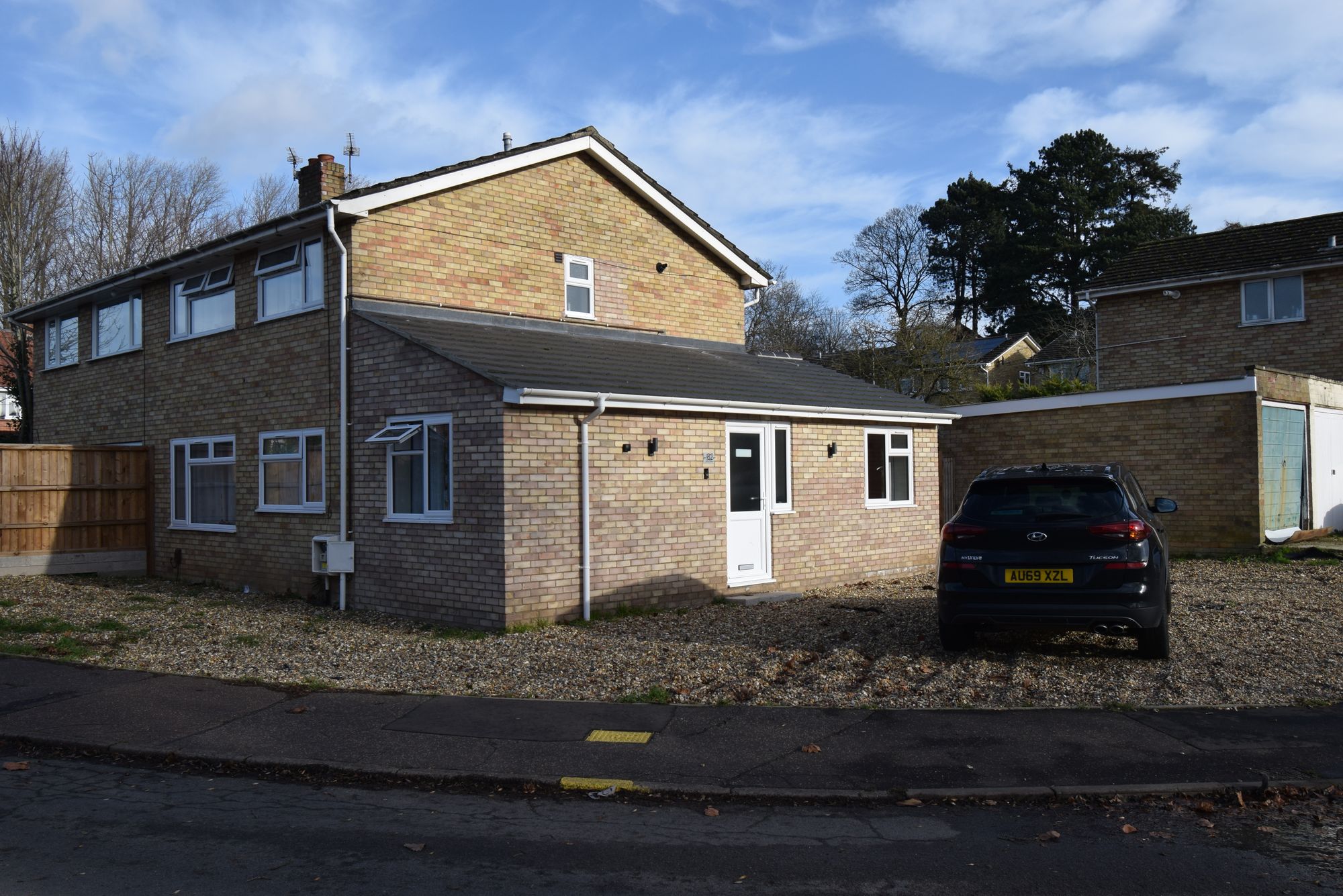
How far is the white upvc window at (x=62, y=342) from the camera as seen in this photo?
18.4 metres

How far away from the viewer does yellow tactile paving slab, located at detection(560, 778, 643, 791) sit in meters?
5.73

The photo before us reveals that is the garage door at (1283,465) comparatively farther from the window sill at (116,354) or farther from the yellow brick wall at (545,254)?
the window sill at (116,354)

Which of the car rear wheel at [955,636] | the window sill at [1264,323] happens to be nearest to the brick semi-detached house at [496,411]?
the car rear wheel at [955,636]

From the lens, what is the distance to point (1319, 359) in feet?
70.1

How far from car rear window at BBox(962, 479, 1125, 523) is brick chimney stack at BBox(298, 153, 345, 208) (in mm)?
10200

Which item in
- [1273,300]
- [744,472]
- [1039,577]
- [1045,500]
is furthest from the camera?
[1273,300]

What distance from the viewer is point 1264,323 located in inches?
871

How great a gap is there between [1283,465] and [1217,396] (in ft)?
6.67

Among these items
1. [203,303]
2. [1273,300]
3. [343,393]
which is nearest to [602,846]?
[343,393]

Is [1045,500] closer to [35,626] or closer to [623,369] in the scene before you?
[623,369]

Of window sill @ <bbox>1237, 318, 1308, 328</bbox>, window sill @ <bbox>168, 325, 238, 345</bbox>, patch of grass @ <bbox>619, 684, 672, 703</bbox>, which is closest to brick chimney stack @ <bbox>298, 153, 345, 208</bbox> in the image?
window sill @ <bbox>168, 325, 238, 345</bbox>

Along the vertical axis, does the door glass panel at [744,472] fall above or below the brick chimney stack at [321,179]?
below

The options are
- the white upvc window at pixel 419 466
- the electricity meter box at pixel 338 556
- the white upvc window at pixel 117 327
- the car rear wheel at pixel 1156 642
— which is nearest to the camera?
the car rear wheel at pixel 1156 642

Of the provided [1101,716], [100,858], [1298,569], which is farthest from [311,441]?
[1298,569]
